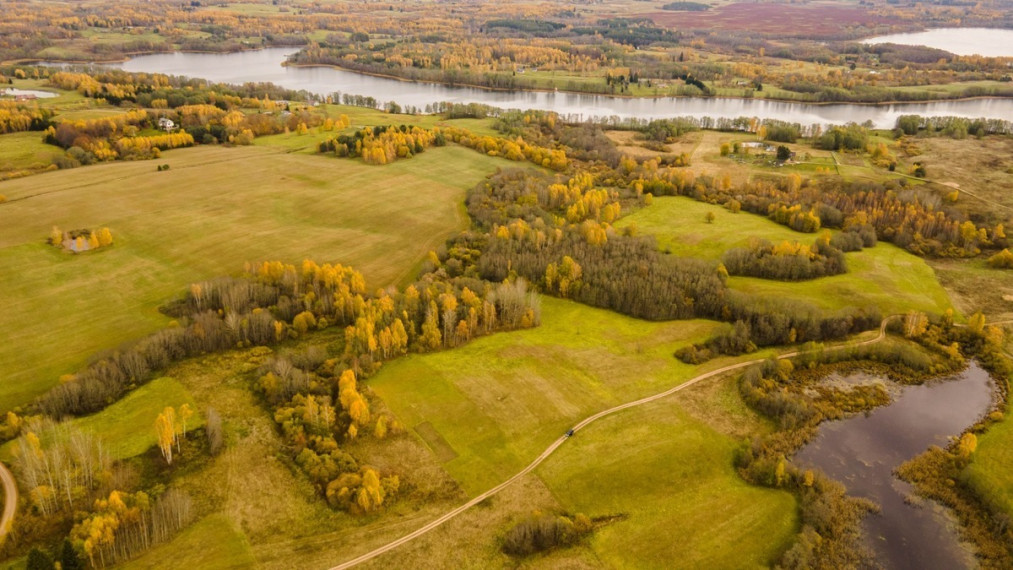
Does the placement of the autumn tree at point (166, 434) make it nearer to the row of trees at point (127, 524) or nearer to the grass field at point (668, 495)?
the row of trees at point (127, 524)

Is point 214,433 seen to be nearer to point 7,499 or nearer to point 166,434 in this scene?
point 166,434

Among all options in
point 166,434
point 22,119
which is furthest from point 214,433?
point 22,119

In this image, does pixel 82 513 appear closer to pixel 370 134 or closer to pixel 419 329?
pixel 419 329

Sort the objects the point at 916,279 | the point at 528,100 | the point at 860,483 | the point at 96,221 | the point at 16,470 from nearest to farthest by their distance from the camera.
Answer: the point at 16,470 → the point at 860,483 → the point at 916,279 → the point at 96,221 → the point at 528,100

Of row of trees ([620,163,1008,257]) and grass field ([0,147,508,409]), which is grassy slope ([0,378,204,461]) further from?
row of trees ([620,163,1008,257])

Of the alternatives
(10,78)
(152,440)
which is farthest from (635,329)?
(10,78)

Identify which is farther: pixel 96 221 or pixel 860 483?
pixel 96 221
